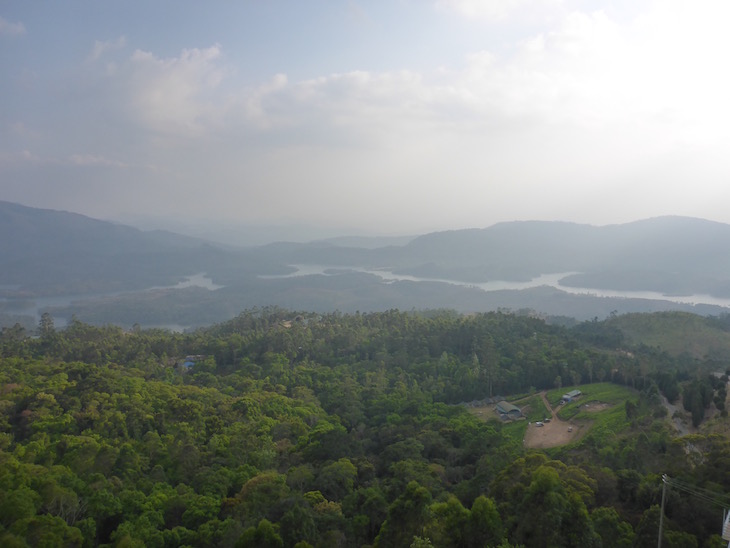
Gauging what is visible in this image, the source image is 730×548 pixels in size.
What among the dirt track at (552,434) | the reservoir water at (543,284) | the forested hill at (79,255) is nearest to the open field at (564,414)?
the dirt track at (552,434)

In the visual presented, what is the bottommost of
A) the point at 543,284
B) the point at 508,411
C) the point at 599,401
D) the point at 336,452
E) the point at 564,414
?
the point at 508,411

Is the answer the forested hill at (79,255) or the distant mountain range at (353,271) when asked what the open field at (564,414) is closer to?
the distant mountain range at (353,271)

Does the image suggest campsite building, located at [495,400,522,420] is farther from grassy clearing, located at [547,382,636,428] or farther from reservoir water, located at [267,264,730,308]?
reservoir water, located at [267,264,730,308]

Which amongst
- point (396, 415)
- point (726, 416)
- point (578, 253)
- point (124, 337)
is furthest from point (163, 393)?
point (578, 253)

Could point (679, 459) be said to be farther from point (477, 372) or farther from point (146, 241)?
point (146, 241)

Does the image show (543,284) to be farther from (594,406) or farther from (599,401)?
(594,406)

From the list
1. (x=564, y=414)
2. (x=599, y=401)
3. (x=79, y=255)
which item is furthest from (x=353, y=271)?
(x=564, y=414)

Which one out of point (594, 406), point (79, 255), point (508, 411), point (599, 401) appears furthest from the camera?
point (79, 255)
